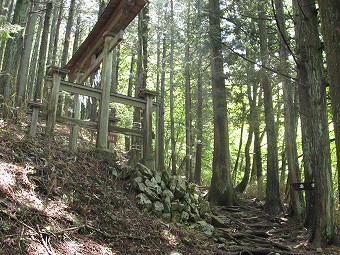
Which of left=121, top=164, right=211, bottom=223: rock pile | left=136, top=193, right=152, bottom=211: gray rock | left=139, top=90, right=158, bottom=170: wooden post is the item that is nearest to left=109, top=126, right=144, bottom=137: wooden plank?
left=139, top=90, right=158, bottom=170: wooden post

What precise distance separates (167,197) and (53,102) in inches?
139

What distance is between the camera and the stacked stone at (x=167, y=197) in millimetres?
6555

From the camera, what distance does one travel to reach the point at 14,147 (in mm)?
5270

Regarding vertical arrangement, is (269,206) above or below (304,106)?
below

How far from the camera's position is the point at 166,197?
7043 mm

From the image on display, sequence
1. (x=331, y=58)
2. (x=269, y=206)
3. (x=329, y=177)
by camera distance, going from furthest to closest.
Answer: (x=269, y=206)
(x=329, y=177)
(x=331, y=58)

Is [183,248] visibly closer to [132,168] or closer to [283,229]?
[132,168]

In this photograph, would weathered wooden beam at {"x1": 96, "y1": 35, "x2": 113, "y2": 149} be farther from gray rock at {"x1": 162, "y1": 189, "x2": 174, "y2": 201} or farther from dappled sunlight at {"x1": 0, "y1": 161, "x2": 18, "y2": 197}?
dappled sunlight at {"x1": 0, "y1": 161, "x2": 18, "y2": 197}

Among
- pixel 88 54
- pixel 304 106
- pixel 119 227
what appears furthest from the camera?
pixel 88 54

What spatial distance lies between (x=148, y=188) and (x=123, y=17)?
4.22 metres

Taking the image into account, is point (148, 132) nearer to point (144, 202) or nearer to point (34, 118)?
point (144, 202)

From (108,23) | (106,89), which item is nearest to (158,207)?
(106,89)

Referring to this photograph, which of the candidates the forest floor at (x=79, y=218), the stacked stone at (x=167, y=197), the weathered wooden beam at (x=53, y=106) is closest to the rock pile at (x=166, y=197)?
the stacked stone at (x=167, y=197)

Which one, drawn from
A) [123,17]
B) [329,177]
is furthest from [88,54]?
[329,177]
